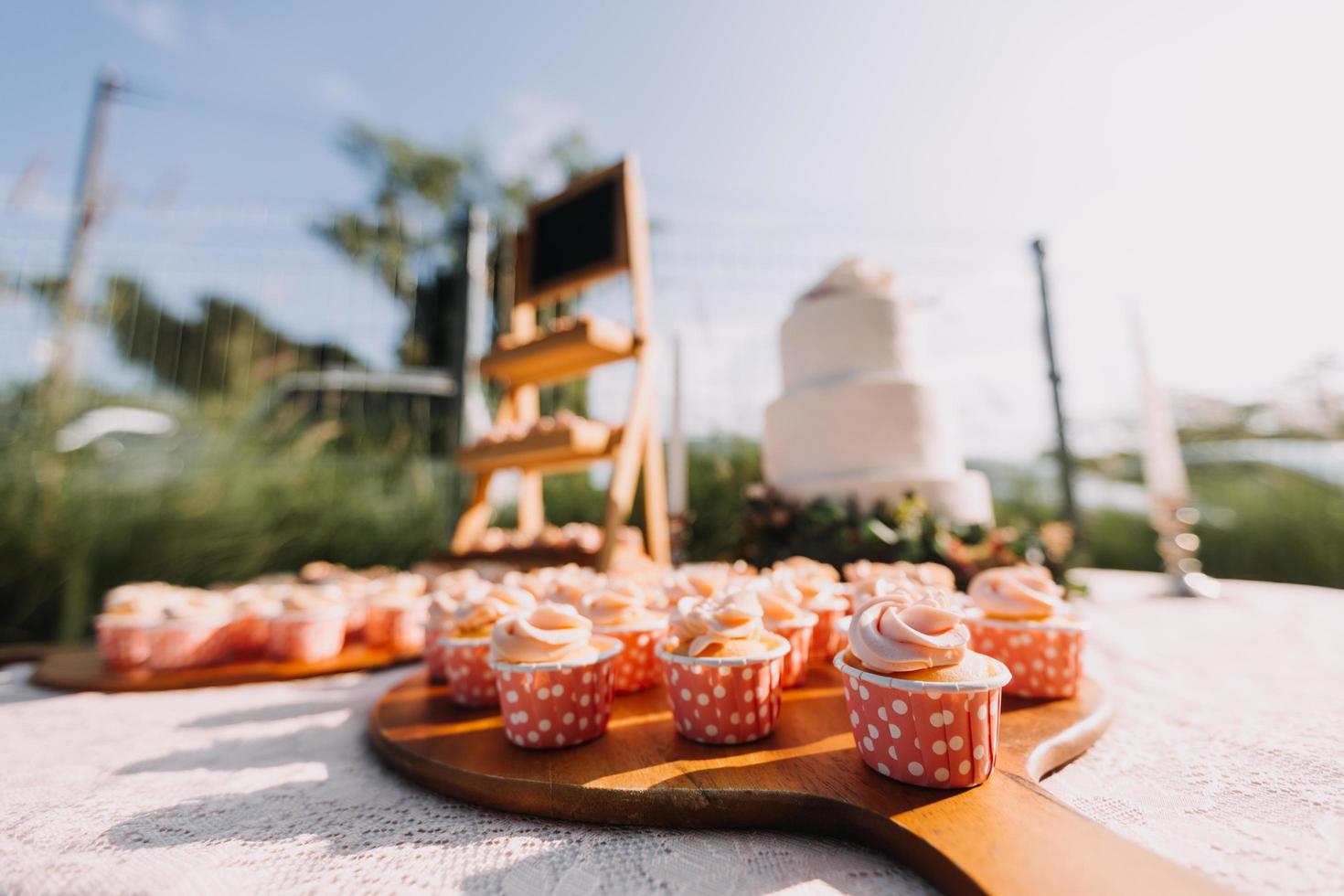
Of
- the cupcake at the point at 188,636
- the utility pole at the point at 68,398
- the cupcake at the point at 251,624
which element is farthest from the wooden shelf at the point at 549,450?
the utility pole at the point at 68,398

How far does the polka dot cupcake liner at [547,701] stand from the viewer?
80 cm

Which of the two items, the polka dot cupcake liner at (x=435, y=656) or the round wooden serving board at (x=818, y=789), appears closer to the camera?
the round wooden serving board at (x=818, y=789)

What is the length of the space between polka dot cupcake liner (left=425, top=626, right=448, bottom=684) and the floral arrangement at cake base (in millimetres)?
1295

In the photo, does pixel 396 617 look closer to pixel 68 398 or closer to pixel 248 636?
pixel 248 636

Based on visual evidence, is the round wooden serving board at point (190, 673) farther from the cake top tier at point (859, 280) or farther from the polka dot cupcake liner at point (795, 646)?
the cake top tier at point (859, 280)

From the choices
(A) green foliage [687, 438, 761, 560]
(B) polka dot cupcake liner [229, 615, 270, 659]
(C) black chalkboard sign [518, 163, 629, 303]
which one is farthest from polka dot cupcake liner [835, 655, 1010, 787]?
(A) green foliage [687, 438, 761, 560]

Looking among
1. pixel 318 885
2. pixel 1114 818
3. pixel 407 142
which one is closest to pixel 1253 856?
pixel 1114 818

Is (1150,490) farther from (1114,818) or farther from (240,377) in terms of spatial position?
(240,377)

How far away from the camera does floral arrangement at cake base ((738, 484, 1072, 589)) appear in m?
1.87

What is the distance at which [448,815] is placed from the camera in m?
0.71

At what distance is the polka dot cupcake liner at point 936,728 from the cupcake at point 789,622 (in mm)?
356

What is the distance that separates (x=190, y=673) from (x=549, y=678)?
1.30 metres

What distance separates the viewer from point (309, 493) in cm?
258

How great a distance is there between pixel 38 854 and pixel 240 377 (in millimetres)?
2868
